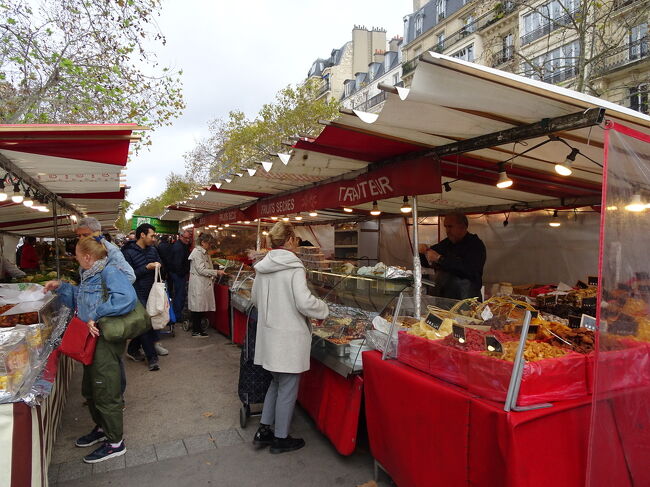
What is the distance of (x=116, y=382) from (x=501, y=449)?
2.88 meters

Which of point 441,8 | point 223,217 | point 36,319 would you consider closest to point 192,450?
point 36,319

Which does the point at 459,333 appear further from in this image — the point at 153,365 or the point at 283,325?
the point at 153,365

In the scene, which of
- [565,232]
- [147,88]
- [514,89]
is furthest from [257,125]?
[514,89]

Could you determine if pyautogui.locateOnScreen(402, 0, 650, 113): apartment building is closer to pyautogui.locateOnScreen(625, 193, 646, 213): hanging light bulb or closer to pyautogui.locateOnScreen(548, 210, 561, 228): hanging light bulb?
pyautogui.locateOnScreen(548, 210, 561, 228): hanging light bulb

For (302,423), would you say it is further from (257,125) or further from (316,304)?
(257,125)

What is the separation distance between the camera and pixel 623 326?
199 centimetres

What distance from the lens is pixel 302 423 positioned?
4.00 m

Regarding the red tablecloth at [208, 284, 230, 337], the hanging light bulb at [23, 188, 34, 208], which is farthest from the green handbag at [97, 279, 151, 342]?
the red tablecloth at [208, 284, 230, 337]

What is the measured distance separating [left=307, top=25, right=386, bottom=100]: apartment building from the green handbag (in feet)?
146

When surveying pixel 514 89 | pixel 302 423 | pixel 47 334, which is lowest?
pixel 302 423

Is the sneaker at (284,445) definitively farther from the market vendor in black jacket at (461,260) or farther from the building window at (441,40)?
the building window at (441,40)

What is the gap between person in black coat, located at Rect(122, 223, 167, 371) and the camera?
218 inches

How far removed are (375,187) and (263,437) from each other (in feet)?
8.46

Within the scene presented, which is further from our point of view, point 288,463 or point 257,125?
point 257,125
